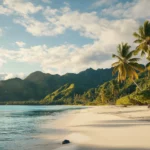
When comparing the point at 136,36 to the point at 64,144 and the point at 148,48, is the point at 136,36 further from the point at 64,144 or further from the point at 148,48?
the point at 64,144

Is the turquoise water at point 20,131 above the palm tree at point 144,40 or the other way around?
the other way around

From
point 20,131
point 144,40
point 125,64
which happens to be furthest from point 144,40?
point 20,131

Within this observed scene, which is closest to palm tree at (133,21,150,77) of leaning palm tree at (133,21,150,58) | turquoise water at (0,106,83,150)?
Answer: leaning palm tree at (133,21,150,58)

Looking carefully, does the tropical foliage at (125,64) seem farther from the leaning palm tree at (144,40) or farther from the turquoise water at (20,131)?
the turquoise water at (20,131)

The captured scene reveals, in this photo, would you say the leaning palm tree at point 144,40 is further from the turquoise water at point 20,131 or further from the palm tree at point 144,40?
the turquoise water at point 20,131

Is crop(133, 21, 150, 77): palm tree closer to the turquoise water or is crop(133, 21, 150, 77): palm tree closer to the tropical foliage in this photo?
the tropical foliage

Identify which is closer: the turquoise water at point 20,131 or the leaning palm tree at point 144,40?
the turquoise water at point 20,131

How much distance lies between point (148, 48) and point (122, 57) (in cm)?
992

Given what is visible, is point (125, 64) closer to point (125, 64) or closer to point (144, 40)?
point (125, 64)

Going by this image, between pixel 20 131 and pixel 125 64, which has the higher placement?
pixel 125 64

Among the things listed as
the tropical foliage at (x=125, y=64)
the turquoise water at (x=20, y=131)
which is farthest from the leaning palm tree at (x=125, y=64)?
the turquoise water at (x=20, y=131)

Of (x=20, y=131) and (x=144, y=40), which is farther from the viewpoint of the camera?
(x=144, y=40)

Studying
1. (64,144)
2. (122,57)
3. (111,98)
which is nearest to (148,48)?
(122,57)

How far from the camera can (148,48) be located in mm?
46500
